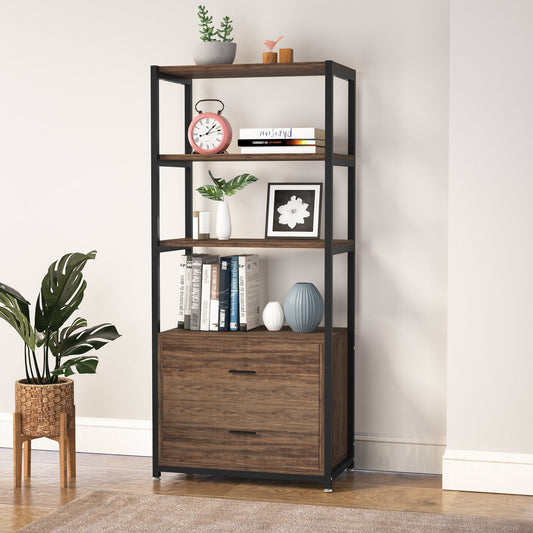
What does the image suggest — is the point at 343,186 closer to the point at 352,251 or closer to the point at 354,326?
the point at 352,251

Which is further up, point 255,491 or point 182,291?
point 182,291

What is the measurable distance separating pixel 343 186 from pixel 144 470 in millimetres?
1557

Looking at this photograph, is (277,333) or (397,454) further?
(397,454)

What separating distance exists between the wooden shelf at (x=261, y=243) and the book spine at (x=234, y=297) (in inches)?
4.5

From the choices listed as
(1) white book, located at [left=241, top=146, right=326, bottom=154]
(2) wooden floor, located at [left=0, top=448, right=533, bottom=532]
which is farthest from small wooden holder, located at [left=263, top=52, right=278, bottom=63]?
(2) wooden floor, located at [left=0, top=448, right=533, bottom=532]

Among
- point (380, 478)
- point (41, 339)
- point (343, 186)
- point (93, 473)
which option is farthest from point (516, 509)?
point (41, 339)

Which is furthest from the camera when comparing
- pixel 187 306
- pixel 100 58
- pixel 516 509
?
pixel 100 58

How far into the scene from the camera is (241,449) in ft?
12.7

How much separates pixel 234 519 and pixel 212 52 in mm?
1915

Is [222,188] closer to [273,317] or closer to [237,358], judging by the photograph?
[273,317]

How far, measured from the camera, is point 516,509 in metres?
3.59

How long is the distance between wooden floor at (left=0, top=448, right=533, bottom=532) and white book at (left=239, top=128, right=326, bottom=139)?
1.46 metres

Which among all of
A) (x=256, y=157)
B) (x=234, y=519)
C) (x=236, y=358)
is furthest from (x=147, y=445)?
(x=256, y=157)

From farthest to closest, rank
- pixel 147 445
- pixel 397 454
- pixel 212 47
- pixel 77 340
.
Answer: pixel 147 445 < pixel 397 454 < pixel 77 340 < pixel 212 47
